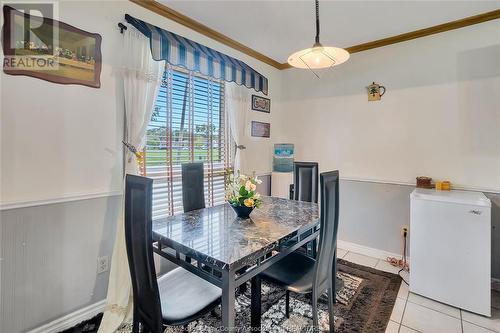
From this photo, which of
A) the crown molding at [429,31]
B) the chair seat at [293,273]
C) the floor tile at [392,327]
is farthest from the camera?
the crown molding at [429,31]

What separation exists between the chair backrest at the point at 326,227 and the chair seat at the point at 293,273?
0.09 meters

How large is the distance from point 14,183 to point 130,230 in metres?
0.90

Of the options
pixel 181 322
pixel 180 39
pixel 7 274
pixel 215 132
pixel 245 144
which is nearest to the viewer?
pixel 181 322

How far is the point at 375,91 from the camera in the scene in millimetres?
2959

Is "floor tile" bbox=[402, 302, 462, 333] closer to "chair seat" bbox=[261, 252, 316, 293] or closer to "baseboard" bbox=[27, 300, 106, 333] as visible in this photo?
"chair seat" bbox=[261, 252, 316, 293]

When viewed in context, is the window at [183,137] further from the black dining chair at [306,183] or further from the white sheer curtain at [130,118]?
the black dining chair at [306,183]

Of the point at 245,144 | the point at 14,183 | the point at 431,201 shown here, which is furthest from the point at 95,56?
the point at 431,201

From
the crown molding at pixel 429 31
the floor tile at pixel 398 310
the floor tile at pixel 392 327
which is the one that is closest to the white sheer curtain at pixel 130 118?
the floor tile at pixel 392 327

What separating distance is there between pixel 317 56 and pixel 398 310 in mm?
2089

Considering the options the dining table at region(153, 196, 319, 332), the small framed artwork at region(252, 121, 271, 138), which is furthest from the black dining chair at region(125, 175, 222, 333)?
the small framed artwork at region(252, 121, 271, 138)

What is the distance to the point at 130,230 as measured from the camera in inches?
50.4

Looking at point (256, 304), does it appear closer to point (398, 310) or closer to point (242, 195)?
point (242, 195)

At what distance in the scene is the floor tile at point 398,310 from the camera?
190 centimetres

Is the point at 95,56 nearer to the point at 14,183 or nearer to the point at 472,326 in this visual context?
the point at 14,183
